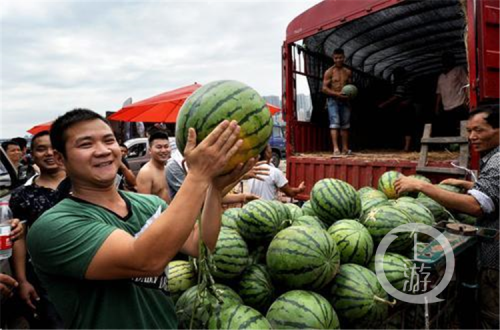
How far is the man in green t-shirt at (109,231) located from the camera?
1.30 m

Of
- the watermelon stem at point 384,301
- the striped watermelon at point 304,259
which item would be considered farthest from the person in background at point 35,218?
the watermelon stem at point 384,301

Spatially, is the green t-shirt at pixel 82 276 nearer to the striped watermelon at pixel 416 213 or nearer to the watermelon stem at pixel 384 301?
the watermelon stem at pixel 384 301

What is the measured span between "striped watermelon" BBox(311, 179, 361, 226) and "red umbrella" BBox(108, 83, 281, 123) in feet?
18.1

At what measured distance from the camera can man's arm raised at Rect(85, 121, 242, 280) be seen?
1.27 m

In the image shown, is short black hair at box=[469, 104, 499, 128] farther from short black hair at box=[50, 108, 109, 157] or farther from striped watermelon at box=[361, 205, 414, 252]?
short black hair at box=[50, 108, 109, 157]

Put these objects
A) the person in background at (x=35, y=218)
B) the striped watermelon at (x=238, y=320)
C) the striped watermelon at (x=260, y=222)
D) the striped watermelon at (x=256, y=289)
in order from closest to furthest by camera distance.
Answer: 1. the striped watermelon at (x=238, y=320)
2. the striped watermelon at (x=256, y=289)
3. the striped watermelon at (x=260, y=222)
4. the person in background at (x=35, y=218)

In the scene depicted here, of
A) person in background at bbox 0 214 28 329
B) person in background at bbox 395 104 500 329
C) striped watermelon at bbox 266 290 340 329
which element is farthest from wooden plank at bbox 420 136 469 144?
person in background at bbox 0 214 28 329

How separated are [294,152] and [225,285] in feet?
16.4

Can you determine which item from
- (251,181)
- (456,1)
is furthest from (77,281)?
(456,1)

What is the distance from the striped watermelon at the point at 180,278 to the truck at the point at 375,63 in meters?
3.47

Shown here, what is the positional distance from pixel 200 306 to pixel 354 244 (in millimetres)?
1078

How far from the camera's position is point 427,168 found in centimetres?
461

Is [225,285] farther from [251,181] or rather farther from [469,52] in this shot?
[469,52]

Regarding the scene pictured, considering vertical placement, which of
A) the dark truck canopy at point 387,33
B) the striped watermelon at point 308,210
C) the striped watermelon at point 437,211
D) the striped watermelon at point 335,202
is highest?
the dark truck canopy at point 387,33
